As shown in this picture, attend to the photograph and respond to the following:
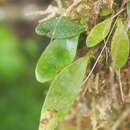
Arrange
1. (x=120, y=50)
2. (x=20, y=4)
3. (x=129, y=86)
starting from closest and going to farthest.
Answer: (x=120, y=50) → (x=129, y=86) → (x=20, y=4)

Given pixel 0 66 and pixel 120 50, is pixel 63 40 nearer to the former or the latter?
pixel 120 50

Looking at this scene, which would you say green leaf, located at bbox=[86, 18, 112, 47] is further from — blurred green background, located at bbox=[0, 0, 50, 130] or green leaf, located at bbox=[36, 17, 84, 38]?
blurred green background, located at bbox=[0, 0, 50, 130]

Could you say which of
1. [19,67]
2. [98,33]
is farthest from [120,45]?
[19,67]

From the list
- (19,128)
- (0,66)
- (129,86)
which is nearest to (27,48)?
(0,66)

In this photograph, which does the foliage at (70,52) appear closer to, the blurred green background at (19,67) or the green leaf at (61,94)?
the green leaf at (61,94)

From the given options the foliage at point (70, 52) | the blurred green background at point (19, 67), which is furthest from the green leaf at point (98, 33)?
the blurred green background at point (19, 67)

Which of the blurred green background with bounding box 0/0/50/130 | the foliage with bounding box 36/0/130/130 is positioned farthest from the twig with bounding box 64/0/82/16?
the blurred green background with bounding box 0/0/50/130
